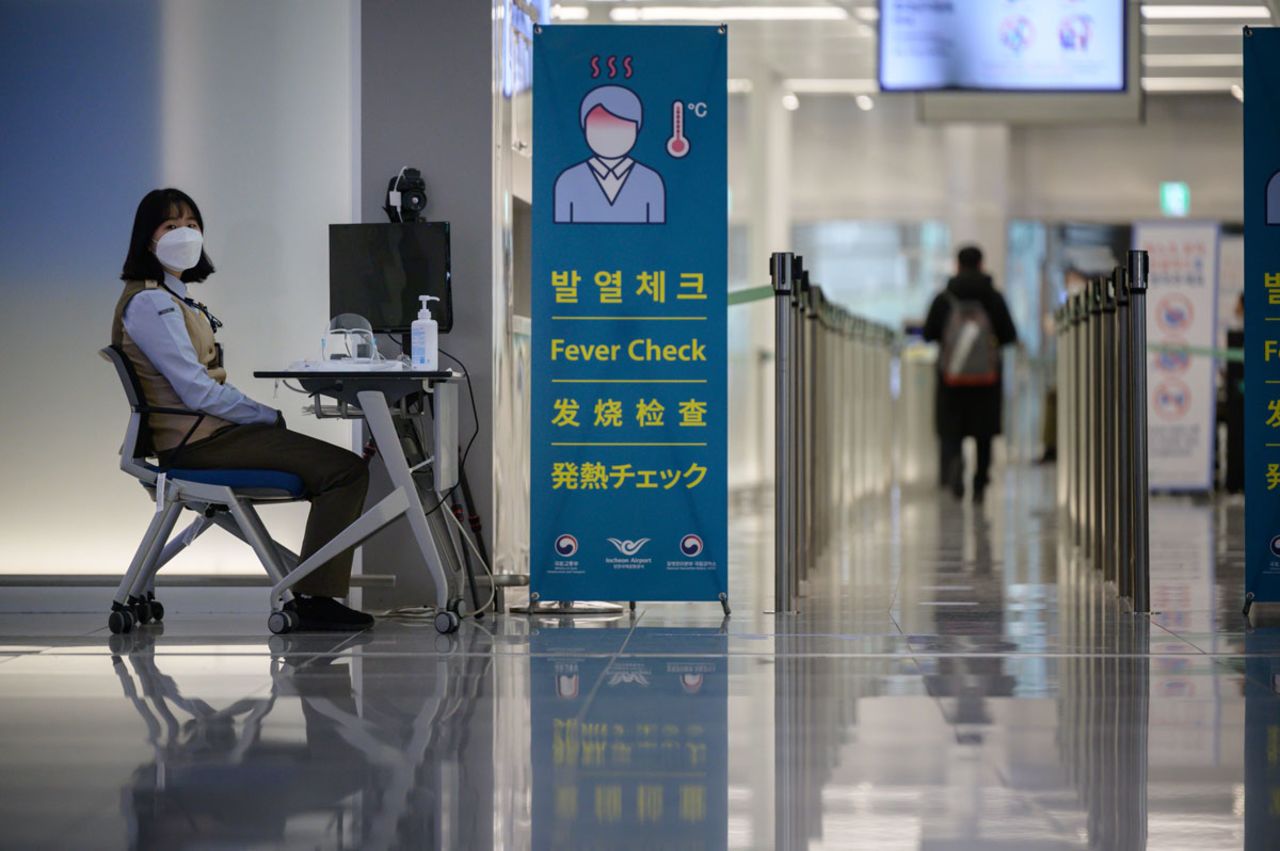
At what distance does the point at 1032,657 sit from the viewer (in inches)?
167

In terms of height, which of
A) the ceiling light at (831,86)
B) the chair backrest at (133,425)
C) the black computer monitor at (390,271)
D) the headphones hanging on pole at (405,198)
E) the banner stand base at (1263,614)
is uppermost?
the ceiling light at (831,86)

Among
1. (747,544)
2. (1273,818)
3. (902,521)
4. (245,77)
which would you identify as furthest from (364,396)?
(902,521)

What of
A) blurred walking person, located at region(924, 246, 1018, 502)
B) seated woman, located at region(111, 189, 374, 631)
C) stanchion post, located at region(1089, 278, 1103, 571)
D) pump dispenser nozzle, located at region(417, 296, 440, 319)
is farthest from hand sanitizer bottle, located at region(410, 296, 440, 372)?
blurred walking person, located at region(924, 246, 1018, 502)

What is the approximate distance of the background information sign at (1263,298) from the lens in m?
5.04

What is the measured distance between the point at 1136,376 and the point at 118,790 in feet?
11.2

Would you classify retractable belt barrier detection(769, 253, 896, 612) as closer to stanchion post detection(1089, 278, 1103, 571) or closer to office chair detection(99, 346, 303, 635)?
stanchion post detection(1089, 278, 1103, 571)

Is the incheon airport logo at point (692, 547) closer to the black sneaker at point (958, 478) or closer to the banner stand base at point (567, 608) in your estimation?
the banner stand base at point (567, 608)

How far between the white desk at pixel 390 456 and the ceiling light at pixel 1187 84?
513 inches

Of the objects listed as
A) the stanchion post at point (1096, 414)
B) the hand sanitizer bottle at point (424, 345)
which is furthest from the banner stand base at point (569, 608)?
the stanchion post at point (1096, 414)

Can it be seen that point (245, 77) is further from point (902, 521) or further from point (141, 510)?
point (902, 521)

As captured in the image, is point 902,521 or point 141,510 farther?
point 902,521

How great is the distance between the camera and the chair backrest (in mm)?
4758

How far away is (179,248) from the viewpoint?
4844mm

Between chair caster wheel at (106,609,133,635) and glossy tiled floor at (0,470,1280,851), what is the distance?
0.12 meters
